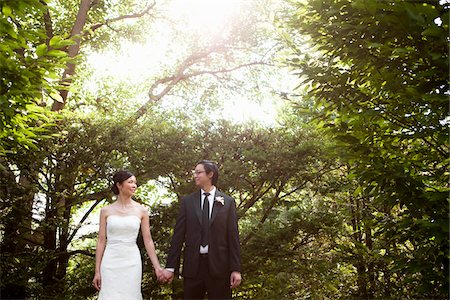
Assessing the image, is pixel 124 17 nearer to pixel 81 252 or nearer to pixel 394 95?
pixel 81 252

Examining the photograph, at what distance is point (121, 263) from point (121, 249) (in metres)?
0.18

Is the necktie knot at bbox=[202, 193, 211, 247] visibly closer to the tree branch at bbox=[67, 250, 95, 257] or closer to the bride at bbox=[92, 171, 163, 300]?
the bride at bbox=[92, 171, 163, 300]

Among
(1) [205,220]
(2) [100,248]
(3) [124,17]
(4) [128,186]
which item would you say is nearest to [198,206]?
(1) [205,220]

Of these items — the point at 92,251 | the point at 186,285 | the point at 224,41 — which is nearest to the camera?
the point at 186,285

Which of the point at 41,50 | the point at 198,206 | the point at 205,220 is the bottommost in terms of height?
the point at 205,220

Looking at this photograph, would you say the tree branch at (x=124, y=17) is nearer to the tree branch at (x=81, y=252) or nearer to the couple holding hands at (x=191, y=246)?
the tree branch at (x=81, y=252)

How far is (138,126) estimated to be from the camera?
343 inches

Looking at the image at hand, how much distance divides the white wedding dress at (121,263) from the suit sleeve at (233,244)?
4.49ft

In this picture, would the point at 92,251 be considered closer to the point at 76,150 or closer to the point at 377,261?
the point at 76,150

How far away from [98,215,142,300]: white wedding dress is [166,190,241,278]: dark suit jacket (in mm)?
848

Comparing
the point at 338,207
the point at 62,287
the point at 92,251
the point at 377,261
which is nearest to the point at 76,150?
the point at 92,251

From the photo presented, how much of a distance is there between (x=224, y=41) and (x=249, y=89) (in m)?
1.95

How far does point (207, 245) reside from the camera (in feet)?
15.0

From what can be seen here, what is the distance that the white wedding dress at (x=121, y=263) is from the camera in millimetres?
5062
